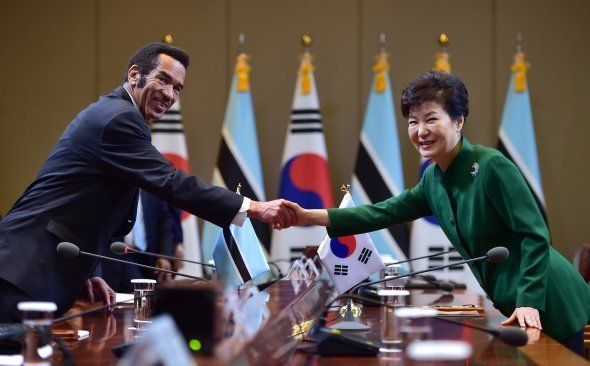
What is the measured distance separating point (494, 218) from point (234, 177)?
392cm

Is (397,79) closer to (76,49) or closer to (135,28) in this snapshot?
(135,28)

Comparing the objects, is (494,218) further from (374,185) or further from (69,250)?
(374,185)

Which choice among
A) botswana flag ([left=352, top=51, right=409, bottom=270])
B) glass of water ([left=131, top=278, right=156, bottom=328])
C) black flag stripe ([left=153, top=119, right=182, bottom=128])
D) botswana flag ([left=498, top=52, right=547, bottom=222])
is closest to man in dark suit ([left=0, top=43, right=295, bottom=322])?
glass of water ([left=131, top=278, right=156, bottom=328])

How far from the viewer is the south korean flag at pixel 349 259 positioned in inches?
123

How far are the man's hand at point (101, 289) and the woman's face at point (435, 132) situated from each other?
4.45ft

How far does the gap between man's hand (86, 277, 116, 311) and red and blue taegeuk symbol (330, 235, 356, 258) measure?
2.98 ft

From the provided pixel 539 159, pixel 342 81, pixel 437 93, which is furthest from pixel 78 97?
pixel 437 93

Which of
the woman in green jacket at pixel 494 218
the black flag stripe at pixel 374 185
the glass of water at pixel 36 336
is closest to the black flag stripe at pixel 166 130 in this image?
the black flag stripe at pixel 374 185

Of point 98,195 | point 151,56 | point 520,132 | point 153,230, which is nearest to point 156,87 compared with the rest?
point 151,56

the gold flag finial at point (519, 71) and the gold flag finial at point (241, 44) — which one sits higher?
the gold flag finial at point (241, 44)

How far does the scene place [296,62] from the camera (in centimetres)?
687

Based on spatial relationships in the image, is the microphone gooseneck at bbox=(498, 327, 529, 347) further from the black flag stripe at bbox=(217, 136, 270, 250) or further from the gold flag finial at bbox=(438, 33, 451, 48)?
the gold flag finial at bbox=(438, 33, 451, 48)

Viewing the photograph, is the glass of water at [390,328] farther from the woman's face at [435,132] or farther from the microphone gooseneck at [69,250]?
the microphone gooseneck at [69,250]

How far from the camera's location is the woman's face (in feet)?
8.76
